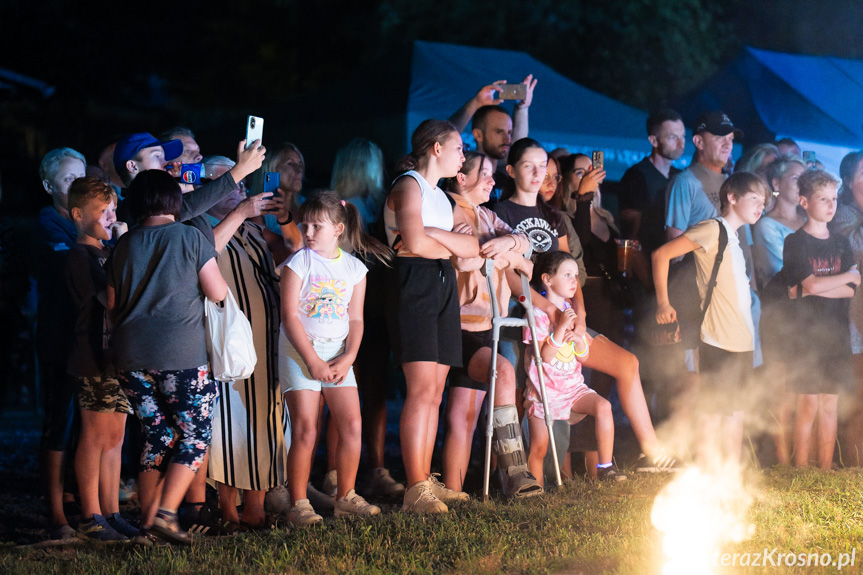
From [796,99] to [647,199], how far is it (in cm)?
533

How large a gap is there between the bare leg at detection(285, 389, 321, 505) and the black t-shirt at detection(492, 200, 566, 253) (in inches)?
71.0

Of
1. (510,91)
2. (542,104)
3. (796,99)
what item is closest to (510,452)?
(510,91)

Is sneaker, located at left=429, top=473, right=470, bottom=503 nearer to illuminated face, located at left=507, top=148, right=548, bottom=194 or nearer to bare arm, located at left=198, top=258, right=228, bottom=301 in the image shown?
bare arm, located at left=198, top=258, right=228, bottom=301

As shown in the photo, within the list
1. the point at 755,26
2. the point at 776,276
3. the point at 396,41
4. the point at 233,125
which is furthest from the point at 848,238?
the point at 755,26

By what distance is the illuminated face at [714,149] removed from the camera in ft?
25.0

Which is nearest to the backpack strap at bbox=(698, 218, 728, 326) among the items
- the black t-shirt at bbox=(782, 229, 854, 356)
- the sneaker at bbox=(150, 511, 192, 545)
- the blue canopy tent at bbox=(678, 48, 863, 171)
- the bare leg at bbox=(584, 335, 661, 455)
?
the black t-shirt at bbox=(782, 229, 854, 356)

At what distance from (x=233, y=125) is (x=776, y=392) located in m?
7.69

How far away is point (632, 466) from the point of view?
6902mm

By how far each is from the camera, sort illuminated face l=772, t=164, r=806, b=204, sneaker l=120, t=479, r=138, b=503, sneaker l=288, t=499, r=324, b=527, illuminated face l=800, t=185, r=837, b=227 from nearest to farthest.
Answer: sneaker l=288, t=499, r=324, b=527, sneaker l=120, t=479, r=138, b=503, illuminated face l=800, t=185, r=837, b=227, illuminated face l=772, t=164, r=806, b=204

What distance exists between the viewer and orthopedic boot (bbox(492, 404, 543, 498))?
580 centimetres

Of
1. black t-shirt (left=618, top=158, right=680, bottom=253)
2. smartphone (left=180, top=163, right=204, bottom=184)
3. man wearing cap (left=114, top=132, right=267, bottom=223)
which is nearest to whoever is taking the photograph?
man wearing cap (left=114, top=132, right=267, bottom=223)

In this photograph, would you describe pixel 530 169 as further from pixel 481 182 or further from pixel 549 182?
pixel 549 182

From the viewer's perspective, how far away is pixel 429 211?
18.8 ft

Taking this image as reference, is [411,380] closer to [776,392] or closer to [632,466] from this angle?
[632,466]
